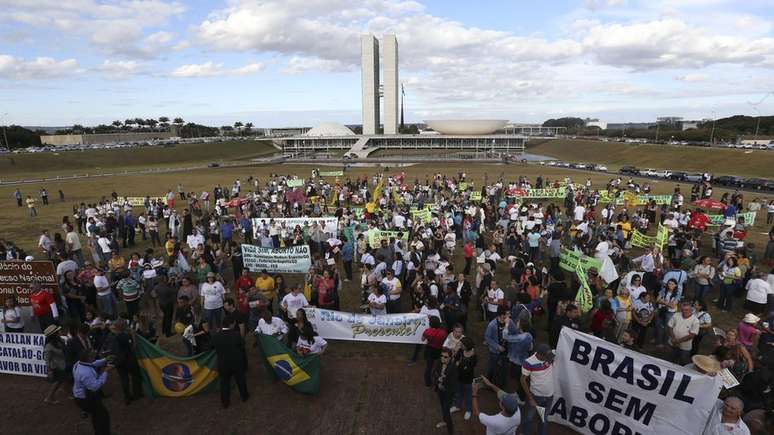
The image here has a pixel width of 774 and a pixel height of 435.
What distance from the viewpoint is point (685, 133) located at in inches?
4336

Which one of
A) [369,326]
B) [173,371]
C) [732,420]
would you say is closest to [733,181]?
[369,326]

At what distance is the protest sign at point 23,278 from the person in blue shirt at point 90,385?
4720mm

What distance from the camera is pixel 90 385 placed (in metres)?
6.04

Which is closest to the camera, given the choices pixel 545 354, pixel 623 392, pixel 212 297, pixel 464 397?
pixel 545 354

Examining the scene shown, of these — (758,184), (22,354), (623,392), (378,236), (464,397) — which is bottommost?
(464,397)

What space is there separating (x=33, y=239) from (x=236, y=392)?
18801mm

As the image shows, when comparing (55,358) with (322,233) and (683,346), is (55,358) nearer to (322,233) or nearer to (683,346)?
(322,233)

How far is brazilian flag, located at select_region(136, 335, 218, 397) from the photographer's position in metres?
7.40

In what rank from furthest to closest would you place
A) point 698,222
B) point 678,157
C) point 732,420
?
point 678,157 → point 698,222 → point 732,420

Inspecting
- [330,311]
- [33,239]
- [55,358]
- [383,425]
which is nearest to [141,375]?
[55,358]

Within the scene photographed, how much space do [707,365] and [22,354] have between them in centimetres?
1191

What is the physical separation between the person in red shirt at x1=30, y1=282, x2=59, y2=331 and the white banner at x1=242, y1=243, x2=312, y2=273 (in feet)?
17.0

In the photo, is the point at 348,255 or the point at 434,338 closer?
the point at 434,338

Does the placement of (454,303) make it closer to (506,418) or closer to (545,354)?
(545,354)
